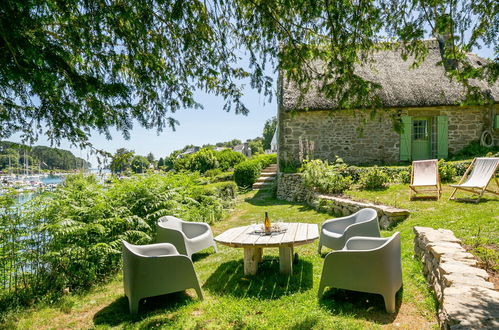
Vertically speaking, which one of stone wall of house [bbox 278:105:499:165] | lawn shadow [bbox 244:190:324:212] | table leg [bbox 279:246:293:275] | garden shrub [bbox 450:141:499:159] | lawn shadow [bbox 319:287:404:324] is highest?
stone wall of house [bbox 278:105:499:165]

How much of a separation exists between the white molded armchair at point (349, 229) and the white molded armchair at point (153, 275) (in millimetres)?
1972

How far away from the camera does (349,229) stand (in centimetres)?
418

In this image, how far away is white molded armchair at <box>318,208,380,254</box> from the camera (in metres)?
4.15

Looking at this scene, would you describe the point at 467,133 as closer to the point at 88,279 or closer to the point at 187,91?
the point at 187,91

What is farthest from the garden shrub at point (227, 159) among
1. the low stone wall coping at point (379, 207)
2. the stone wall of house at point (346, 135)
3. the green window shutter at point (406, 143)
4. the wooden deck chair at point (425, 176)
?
the wooden deck chair at point (425, 176)

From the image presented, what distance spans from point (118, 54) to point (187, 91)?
77 centimetres

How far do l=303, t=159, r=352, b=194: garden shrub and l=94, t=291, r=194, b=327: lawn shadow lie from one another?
18.7 ft

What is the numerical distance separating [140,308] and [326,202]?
5392mm

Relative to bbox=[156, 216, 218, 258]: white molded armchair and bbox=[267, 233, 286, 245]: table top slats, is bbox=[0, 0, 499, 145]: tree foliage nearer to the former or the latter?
bbox=[267, 233, 286, 245]: table top slats

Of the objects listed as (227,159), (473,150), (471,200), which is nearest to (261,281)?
(471,200)

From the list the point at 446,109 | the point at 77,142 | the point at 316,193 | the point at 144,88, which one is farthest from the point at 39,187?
the point at 446,109

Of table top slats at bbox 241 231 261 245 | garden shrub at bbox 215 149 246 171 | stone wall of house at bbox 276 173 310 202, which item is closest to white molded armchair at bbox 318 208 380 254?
table top slats at bbox 241 231 261 245

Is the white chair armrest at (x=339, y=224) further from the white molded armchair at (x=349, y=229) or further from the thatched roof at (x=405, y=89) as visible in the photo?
the thatched roof at (x=405, y=89)

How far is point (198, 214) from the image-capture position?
6867mm
